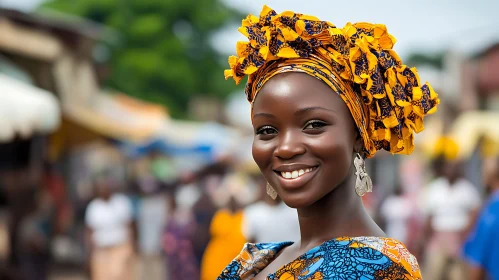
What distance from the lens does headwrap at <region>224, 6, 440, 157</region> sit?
8.16 ft

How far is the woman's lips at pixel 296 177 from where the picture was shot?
244 cm

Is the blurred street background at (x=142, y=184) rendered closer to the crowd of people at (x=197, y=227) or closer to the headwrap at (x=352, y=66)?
the crowd of people at (x=197, y=227)

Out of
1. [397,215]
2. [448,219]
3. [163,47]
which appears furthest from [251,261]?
[163,47]

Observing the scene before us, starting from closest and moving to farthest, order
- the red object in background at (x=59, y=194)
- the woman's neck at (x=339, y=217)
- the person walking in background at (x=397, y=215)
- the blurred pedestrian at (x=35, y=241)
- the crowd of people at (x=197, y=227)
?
the woman's neck at (x=339, y=217), the crowd of people at (x=197, y=227), the blurred pedestrian at (x=35, y=241), the person walking in background at (x=397, y=215), the red object in background at (x=59, y=194)

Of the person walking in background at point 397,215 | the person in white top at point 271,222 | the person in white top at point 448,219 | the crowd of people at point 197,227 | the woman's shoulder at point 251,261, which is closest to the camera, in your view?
the woman's shoulder at point 251,261

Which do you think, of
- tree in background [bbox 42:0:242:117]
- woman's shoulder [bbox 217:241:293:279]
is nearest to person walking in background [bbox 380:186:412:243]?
woman's shoulder [bbox 217:241:293:279]

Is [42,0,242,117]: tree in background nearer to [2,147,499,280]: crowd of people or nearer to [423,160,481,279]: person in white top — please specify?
[2,147,499,280]: crowd of people

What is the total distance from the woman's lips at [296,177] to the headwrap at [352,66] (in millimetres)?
220

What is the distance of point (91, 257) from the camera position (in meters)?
10.8

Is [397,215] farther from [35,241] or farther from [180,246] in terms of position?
[35,241]

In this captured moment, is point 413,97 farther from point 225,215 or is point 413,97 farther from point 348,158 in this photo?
point 225,215

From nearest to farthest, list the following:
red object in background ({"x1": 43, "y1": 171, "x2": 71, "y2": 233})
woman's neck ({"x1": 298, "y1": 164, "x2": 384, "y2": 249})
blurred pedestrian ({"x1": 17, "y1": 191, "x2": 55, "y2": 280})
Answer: woman's neck ({"x1": 298, "y1": 164, "x2": 384, "y2": 249})
blurred pedestrian ({"x1": 17, "y1": 191, "x2": 55, "y2": 280})
red object in background ({"x1": 43, "y1": 171, "x2": 71, "y2": 233})

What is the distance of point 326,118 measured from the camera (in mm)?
2424

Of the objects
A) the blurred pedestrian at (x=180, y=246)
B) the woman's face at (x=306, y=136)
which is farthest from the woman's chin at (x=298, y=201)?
the blurred pedestrian at (x=180, y=246)
